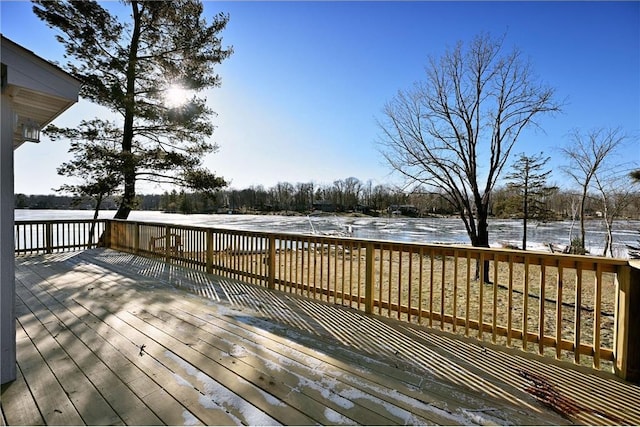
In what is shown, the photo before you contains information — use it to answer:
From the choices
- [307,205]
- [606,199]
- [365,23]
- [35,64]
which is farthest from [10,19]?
[307,205]

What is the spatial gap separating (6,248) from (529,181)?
21.3m

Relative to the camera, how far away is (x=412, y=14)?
614 centimetres

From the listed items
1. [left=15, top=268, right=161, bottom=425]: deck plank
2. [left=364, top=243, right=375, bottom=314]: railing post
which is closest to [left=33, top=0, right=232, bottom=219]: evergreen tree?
[left=15, top=268, right=161, bottom=425]: deck plank

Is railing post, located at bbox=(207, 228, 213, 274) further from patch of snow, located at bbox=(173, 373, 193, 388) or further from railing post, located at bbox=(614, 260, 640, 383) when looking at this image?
railing post, located at bbox=(614, 260, 640, 383)

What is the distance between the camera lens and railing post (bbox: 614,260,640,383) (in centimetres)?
223

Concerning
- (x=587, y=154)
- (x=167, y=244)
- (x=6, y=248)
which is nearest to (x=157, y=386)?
(x=6, y=248)

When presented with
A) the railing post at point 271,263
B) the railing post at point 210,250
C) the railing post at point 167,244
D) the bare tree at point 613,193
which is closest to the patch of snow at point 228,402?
the railing post at point 271,263

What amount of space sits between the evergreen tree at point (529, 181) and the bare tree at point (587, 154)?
1.71m

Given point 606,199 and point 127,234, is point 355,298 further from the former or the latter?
point 606,199

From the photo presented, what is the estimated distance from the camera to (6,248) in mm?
1974

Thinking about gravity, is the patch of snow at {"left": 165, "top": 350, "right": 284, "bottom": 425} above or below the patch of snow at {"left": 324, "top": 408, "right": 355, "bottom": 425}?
above

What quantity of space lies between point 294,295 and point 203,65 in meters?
9.13

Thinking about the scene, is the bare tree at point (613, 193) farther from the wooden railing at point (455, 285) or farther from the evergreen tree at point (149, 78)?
the evergreen tree at point (149, 78)

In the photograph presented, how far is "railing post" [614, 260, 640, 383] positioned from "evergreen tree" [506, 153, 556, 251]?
44.3 feet
